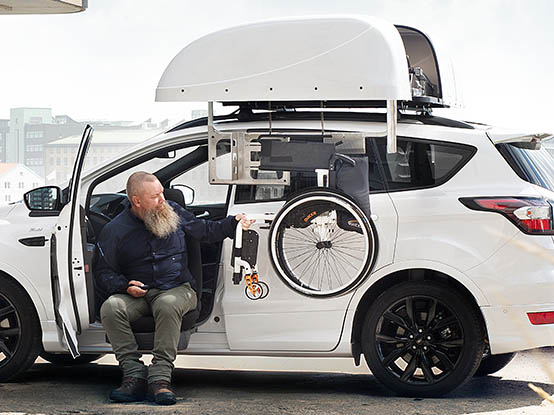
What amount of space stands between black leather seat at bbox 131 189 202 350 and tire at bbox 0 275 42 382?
0.68 meters

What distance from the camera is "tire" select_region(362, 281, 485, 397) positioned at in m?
5.50

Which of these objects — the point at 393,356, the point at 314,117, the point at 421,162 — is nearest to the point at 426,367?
the point at 393,356

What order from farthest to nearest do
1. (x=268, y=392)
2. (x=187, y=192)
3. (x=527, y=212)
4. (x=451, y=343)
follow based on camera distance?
(x=187, y=192)
(x=268, y=392)
(x=451, y=343)
(x=527, y=212)

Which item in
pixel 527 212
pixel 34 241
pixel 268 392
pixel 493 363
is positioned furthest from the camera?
pixel 493 363

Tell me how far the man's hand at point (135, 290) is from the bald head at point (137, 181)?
0.52 meters

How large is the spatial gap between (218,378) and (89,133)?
6.98 ft

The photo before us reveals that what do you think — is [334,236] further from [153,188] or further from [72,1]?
[72,1]

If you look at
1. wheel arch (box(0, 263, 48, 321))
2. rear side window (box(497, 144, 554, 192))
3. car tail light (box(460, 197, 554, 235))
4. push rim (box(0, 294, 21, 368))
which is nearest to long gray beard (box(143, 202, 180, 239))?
wheel arch (box(0, 263, 48, 321))

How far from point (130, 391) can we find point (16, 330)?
894 mm

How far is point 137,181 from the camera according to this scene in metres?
5.71

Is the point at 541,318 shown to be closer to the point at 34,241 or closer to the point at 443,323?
the point at 443,323

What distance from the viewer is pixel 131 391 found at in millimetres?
5539

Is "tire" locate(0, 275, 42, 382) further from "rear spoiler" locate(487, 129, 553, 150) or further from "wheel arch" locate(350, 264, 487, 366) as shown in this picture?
"rear spoiler" locate(487, 129, 553, 150)

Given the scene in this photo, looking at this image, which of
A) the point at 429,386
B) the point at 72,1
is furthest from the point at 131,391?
the point at 72,1
